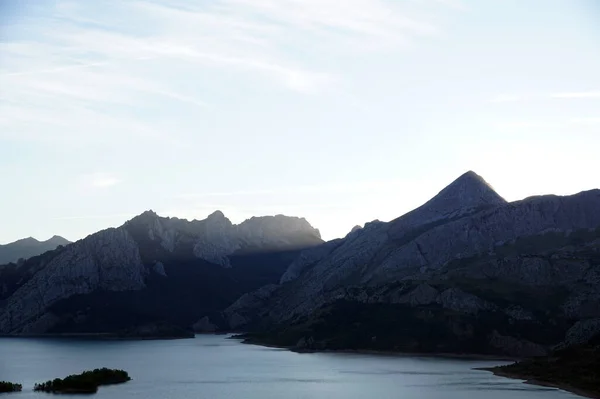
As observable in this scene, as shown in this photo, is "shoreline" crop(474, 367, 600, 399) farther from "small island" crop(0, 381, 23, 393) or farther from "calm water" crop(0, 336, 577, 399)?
"small island" crop(0, 381, 23, 393)

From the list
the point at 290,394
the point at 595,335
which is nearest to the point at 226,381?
the point at 290,394

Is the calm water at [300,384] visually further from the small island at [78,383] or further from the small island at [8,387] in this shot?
the small island at [78,383]

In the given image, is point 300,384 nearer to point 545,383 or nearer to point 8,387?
point 545,383

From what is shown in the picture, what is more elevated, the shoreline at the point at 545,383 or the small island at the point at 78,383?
the small island at the point at 78,383

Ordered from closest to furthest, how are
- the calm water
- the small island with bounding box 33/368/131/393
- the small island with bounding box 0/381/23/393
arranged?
the calm water < the small island with bounding box 0/381/23/393 < the small island with bounding box 33/368/131/393

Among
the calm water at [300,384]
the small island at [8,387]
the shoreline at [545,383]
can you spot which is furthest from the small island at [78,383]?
the shoreline at [545,383]

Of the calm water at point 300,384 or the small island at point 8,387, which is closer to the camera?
the calm water at point 300,384

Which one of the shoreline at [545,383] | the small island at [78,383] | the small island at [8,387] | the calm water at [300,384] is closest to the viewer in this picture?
the calm water at [300,384]

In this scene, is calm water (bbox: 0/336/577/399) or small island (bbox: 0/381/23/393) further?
small island (bbox: 0/381/23/393)

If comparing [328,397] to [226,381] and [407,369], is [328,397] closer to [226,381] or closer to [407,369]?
[226,381]

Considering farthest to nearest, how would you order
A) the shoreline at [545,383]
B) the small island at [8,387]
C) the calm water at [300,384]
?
the shoreline at [545,383]
the small island at [8,387]
the calm water at [300,384]

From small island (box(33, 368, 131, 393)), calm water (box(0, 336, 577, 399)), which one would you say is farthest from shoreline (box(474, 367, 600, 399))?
small island (box(33, 368, 131, 393))

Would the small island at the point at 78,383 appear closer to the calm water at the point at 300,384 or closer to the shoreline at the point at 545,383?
the calm water at the point at 300,384

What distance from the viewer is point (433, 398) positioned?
477 feet
